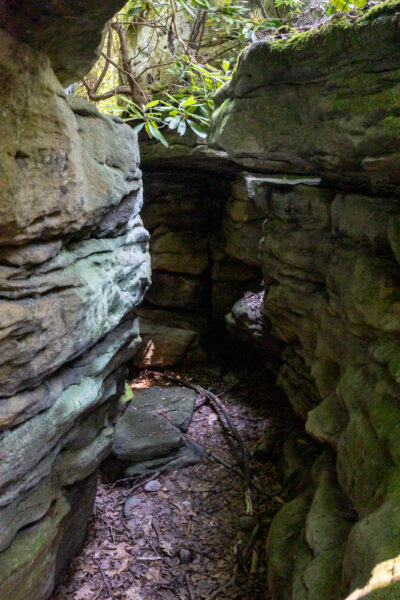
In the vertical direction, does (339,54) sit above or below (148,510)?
above

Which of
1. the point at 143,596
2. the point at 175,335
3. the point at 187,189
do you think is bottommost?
the point at 143,596

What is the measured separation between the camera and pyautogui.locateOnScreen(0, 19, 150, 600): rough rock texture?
7.83 ft

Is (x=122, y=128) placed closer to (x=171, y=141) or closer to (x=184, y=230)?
(x=171, y=141)

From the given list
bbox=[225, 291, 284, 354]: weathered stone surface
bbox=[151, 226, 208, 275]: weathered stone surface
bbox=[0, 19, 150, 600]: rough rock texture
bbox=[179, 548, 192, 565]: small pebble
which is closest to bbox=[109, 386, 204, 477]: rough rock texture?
bbox=[179, 548, 192, 565]: small pebble

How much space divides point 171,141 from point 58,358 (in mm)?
4834

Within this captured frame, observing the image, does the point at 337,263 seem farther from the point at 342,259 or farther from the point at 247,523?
the point at 247,523

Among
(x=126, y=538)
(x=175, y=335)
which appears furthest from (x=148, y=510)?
(x=175, y=335)

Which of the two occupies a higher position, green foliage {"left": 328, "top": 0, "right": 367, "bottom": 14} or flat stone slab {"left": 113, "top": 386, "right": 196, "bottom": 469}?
green foliage {"left": 328, "top": 0, "right": 367, "bottom": 14}

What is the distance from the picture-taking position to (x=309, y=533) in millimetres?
3041

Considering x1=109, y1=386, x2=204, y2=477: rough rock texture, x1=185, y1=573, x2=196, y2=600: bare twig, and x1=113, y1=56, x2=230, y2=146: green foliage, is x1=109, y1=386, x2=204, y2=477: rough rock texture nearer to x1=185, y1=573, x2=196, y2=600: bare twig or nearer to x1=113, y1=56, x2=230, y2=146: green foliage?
x1=185, y1=573, x2=196, y2=600: bare twig

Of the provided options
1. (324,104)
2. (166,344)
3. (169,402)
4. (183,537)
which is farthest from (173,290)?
(324,104)

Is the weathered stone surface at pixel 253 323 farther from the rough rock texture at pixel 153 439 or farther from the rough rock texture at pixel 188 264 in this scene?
the rough rock texture at pixel 153 439

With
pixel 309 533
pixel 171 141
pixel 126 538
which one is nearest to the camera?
pixel 309 533

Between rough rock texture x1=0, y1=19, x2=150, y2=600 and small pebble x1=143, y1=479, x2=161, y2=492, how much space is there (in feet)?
4.98
